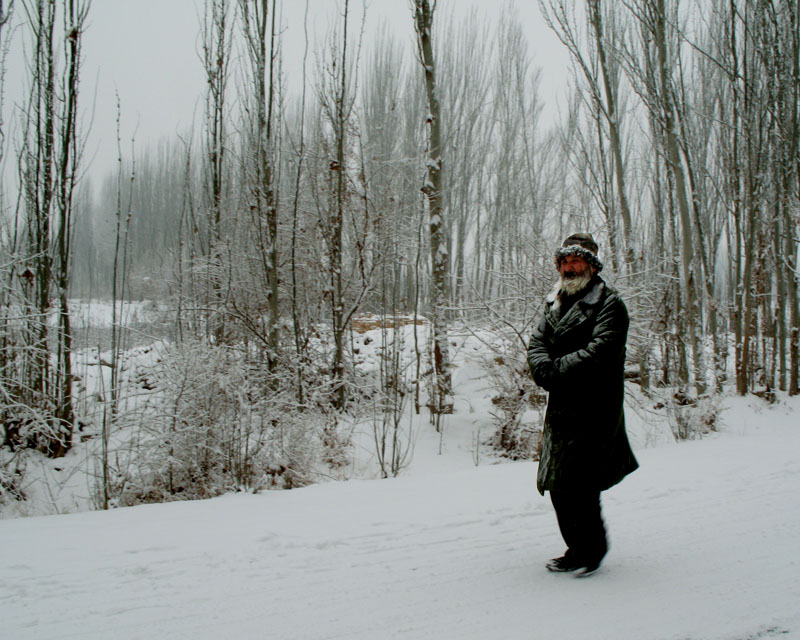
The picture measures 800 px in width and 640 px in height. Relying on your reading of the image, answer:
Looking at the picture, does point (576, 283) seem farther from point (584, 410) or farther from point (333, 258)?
point (333, 258)

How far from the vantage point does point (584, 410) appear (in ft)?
8.06

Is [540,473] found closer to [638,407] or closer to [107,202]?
[638,407]

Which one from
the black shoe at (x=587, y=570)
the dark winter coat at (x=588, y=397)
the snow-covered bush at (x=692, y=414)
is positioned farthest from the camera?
the snow-covered bush at (x=692, y=414)

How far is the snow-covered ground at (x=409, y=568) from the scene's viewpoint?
7.04ft

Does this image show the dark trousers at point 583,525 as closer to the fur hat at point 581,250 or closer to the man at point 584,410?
the man at point 584,410

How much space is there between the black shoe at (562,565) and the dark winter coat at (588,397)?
38 cm

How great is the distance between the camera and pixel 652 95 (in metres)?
10.9

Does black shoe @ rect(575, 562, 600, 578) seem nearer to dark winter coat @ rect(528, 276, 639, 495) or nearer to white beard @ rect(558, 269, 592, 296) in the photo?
dark winter coat @ rect(528, 276, 639, 495)

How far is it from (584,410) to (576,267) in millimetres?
679

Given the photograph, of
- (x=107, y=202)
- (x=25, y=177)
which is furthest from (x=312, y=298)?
(x=107, y=202)

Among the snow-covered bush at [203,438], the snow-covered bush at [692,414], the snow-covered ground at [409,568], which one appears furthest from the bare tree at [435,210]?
the snow-covered ground at [409,568]

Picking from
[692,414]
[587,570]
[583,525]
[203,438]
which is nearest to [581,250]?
[583,525]

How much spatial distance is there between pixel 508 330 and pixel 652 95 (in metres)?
6.44

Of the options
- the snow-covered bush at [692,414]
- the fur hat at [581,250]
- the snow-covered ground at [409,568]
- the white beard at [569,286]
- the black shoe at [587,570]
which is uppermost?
the fur hat at [581,250]
